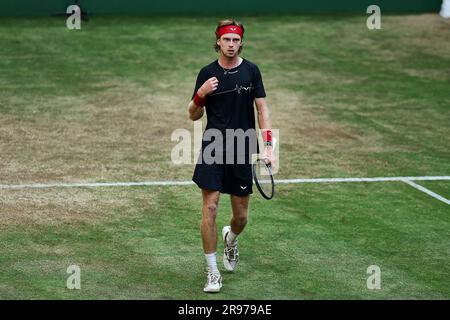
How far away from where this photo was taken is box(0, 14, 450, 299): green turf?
11.3m

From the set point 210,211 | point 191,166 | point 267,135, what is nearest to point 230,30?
point 267,135

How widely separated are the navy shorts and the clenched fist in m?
0.70

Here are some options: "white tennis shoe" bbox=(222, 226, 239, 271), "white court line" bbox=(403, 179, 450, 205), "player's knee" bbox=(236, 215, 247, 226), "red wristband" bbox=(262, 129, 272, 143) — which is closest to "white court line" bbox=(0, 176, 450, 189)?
"white court line" bbox=(403, 179, 450, 205)

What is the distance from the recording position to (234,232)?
11.4 m

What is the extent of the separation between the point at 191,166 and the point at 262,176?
510 centimetres

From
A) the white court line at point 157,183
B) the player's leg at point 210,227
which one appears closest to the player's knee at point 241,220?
the player's leg at point 210,227

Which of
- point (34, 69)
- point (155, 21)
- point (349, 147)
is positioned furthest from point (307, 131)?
point (155, 21)

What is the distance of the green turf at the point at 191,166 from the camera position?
11328mm

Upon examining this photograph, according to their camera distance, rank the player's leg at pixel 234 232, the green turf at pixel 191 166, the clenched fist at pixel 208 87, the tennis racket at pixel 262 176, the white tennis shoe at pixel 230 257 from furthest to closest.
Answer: the white tennis shoe at pixel 230 257, the green turf at pixel 191 166, the player's leg at pixel 234 232, the tennis racket at pixel 262 176, the clenched fist at pixel 208 87

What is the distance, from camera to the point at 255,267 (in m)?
11.6

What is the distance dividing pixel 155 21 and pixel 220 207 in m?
11.9

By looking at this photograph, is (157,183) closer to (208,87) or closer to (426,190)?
(426,190)

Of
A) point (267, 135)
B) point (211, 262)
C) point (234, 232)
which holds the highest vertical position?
point (267, 135)

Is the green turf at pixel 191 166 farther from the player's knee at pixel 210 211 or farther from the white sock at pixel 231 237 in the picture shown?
the player's knee at pixel 210 211
